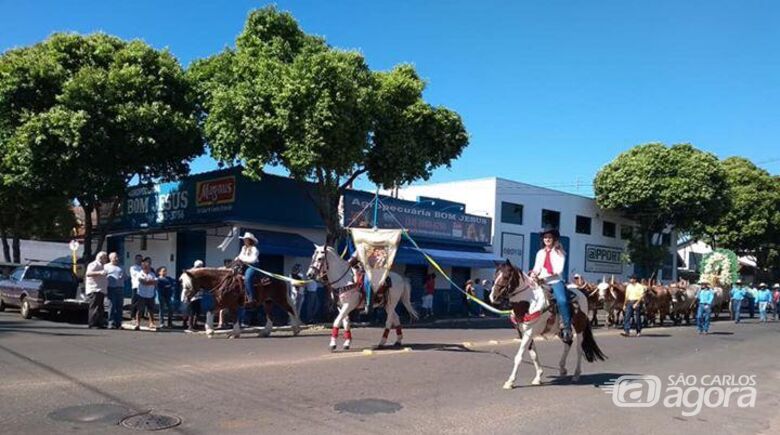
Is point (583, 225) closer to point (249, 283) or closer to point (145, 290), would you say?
point (249, 283)

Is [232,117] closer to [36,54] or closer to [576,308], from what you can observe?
[36,54]

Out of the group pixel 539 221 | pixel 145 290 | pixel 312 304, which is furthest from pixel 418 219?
pixel 145 290

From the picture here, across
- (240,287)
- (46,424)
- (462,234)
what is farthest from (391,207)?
(46,424)

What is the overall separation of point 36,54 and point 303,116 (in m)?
9.57

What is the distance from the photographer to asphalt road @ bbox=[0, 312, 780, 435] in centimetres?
755

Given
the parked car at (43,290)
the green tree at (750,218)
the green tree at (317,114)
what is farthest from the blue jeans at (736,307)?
the parked car at (43,290)

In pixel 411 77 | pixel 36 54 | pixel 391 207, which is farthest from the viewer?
pixel 391 207

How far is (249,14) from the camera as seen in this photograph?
22594 millimetres

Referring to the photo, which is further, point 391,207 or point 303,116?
point 391,207

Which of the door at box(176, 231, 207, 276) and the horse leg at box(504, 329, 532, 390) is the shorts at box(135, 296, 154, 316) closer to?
the door at box(176, 231, 207, 276)

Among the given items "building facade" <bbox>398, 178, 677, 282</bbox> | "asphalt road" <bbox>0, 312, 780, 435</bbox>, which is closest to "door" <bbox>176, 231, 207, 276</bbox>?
"asphalt road" <bbox>0, 312, 780, 435</bbox>

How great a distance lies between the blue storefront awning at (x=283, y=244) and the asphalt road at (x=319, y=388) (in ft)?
22.7

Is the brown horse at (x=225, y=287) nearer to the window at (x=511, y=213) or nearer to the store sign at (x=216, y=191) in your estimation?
the store sign at (x=216, y=191)

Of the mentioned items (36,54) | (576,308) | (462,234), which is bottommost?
(576,308)
